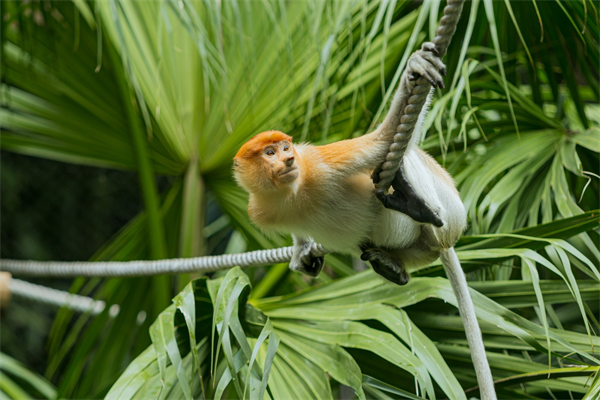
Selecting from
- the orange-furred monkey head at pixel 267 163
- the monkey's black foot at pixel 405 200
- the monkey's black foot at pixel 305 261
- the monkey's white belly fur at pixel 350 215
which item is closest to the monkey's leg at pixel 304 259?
the monkey's black foot at pixel 305 261

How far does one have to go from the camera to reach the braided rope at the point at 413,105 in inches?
38.3

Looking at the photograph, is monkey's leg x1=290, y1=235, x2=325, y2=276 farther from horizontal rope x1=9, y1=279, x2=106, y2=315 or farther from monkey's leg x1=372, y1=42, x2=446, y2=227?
Result: horizontal rope x1=9, y1=279, x2=106, y2=315

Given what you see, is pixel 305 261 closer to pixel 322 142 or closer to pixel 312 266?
pixel 312 266

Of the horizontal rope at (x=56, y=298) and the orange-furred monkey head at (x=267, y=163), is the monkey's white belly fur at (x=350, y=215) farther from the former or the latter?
the horizontal rope at (x=56, y=298)

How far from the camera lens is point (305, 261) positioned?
158cm

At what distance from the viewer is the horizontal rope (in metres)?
2.57

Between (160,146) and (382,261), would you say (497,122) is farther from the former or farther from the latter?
(160,146)

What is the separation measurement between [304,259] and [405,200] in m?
0.42

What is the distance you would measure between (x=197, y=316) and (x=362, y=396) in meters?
0.57

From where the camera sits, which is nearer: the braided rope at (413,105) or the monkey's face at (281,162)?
the braided rope at (413,105)

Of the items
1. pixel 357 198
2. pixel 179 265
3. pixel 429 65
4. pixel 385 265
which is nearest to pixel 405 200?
pixel 357 198

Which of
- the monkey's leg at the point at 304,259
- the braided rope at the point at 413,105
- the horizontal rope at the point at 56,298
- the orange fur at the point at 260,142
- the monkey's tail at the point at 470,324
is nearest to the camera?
the braided rope at the point at 413,105

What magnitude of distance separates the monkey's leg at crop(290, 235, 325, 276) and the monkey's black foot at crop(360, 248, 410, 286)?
0.62ft

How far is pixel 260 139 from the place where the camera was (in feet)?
4.68
